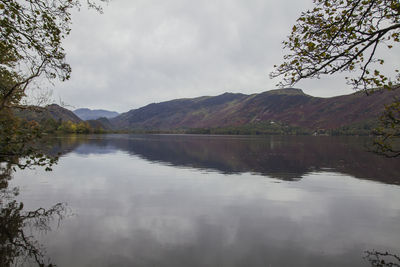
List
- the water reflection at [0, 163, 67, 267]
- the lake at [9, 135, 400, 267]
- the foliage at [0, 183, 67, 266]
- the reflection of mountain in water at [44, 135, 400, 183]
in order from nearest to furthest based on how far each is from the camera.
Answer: the water reflection at [0, 163, 67, 267] < the foliage at [0, 183, 67, 266] < the lake at [9, 135, 400, 267] < the reflection of mountain in water at [44, 135, 400, 183]

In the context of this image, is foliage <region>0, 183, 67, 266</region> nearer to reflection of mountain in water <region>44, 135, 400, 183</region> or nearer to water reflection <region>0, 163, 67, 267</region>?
water reflection <region>0, 163, 67, 267</region>

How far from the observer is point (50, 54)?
13.1 m

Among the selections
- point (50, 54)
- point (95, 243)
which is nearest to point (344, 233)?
point (95, 243)

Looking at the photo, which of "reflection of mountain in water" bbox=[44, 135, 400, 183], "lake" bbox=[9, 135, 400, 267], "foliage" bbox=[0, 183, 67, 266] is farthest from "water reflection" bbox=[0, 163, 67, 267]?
"reflection of mountain in water" bbox=[44, 135, 400, 183]

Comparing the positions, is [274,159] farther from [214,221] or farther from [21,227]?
[21,227]

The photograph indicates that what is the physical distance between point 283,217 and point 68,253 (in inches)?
498

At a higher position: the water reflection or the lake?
the water reflection

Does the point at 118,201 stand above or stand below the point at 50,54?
below

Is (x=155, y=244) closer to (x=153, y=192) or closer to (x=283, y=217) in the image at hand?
(x=283, y=217)

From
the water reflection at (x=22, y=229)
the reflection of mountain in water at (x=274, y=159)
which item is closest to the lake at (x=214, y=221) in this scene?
the water reflection at (x=22, y=229)

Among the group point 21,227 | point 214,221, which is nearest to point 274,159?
point 214,221

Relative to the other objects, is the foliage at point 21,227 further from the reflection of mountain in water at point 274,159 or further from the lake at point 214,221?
the reflection of mountain in water at point 274,159

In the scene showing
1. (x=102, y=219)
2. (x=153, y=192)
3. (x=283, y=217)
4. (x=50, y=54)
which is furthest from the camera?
(x=153, y=192)

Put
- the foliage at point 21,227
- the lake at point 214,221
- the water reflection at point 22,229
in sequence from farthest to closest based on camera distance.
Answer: the lake at point 214,221 → the foliage at point 21,227 → the water reflection at point 22,229
